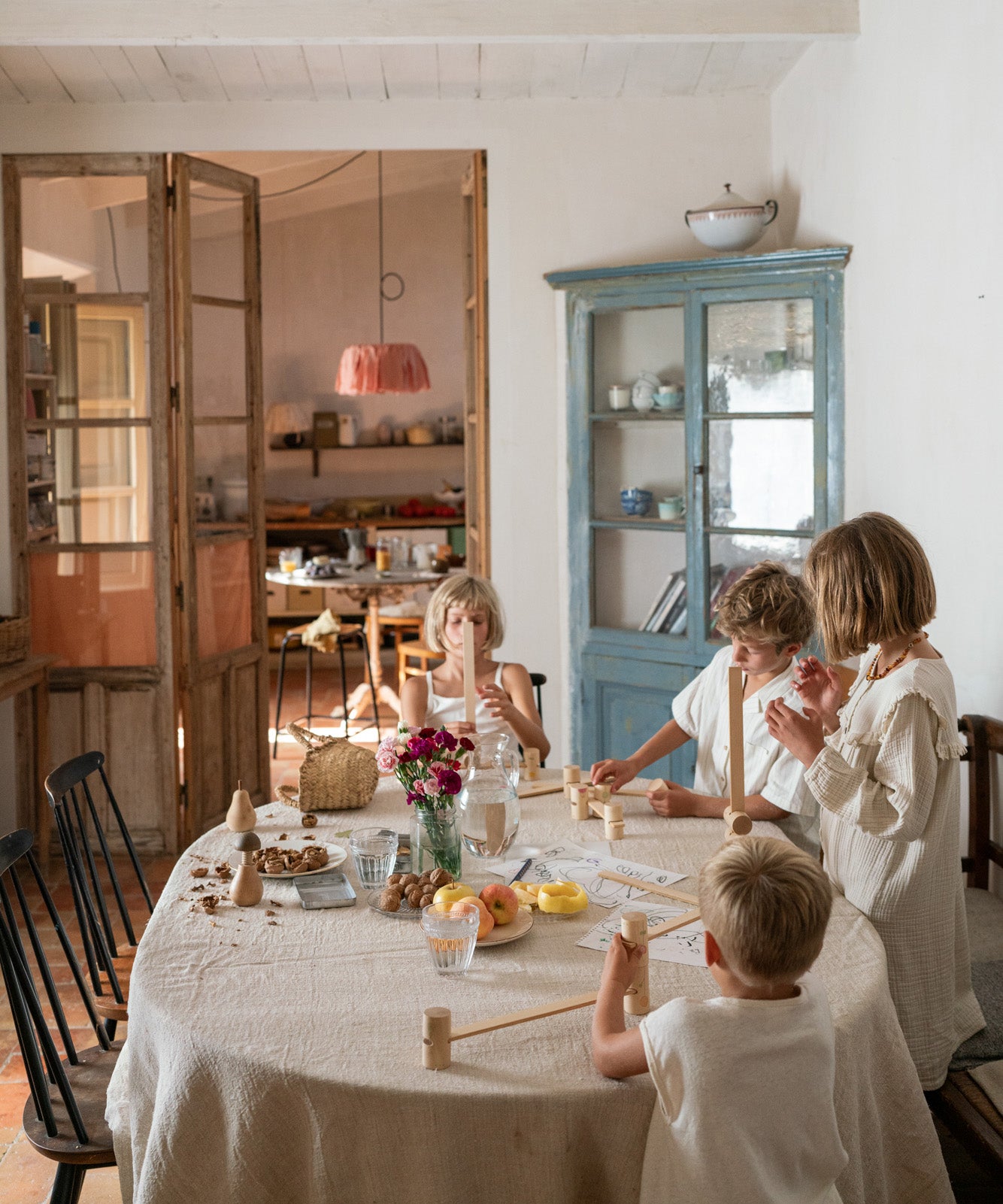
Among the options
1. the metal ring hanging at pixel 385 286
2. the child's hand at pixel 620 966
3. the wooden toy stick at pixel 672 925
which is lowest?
the wooden toy stick at pixel 672 925

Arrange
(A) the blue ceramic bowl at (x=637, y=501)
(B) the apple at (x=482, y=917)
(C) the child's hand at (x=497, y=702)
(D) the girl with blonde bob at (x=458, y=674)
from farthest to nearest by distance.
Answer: (A) the blue ceramic bowl at (x=637, y=501)
(D) the girl with blonde bob at (x=458, y=674)
(C) the child's hand at (x=497, y=702)
(B) the apple at (x=482, y=917)

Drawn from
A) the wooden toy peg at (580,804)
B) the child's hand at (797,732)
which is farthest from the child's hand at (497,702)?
the child's hand at (797,732)

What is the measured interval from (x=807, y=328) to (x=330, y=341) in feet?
20.8

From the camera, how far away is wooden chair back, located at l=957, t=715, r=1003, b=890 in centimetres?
290

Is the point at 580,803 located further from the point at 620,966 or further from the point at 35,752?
the point at 35,752

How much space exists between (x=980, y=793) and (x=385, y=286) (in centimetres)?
776

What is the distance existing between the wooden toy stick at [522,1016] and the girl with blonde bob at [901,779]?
0.58m

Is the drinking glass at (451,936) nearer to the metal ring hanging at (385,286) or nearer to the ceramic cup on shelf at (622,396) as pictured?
the ceramic cup on shelf at (622,396)

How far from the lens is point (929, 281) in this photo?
10.5ft

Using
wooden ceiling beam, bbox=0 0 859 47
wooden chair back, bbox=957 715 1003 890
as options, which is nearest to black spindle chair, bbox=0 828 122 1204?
wooden chair back, bbox=957 715 1003 890

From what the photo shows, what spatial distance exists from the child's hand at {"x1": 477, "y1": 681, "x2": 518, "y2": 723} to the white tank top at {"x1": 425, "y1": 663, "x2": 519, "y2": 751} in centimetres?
3

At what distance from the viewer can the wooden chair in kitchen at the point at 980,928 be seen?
1973mm

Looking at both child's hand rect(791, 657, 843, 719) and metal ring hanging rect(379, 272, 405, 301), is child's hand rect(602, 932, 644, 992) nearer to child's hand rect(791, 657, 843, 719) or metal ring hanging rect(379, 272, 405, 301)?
child's hand rect(791, 657, 843, 719)

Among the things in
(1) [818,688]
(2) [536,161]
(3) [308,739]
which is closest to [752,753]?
(1) [818,688]
